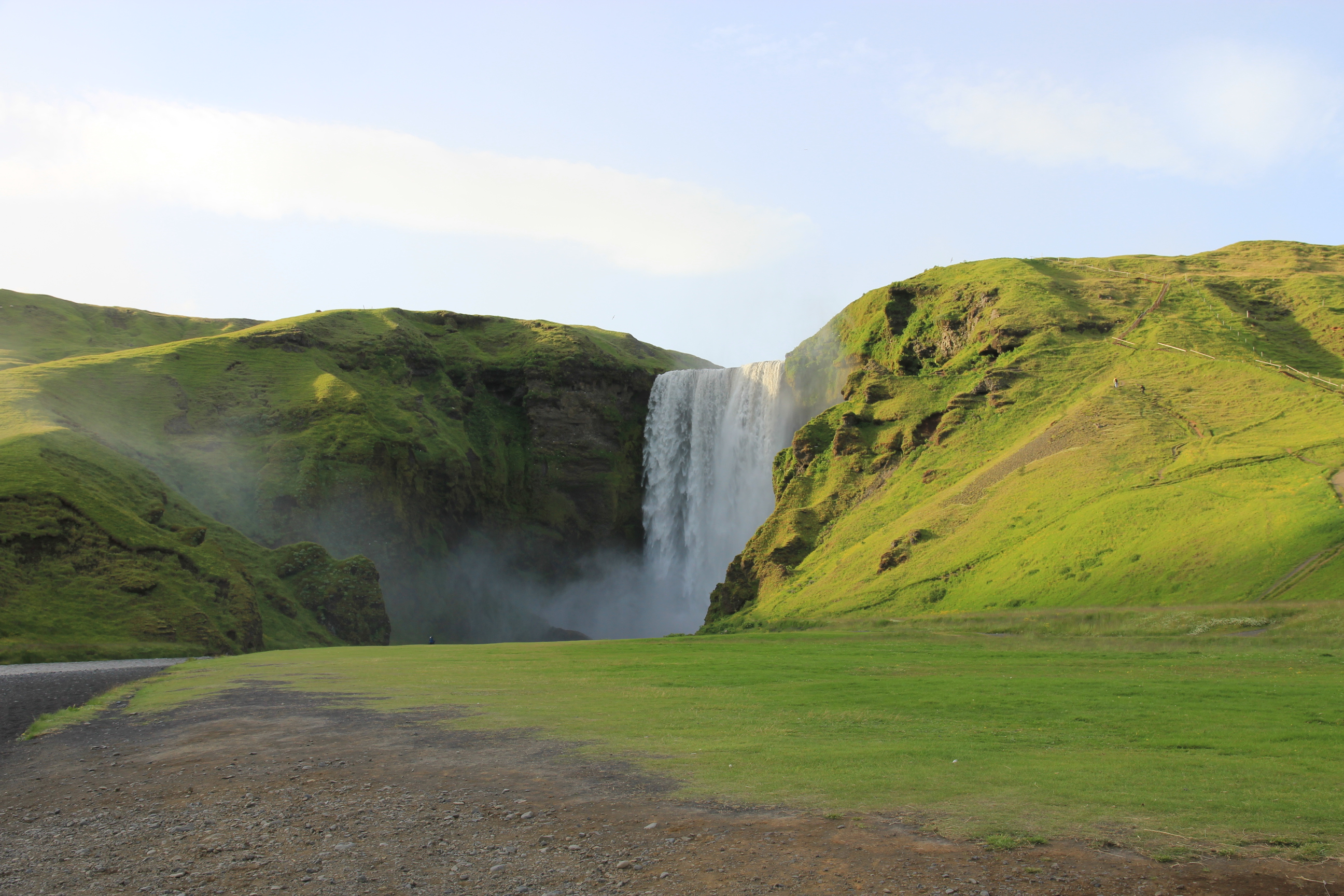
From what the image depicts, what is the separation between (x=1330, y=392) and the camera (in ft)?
166

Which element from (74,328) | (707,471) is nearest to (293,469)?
(707,471)

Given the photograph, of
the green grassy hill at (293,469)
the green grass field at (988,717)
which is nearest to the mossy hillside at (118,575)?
the green grassy hill at (293,469)

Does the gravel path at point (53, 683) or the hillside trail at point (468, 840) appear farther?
the gravel path at point (53, 683)

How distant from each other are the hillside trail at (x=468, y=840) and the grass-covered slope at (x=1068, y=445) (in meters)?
29.1

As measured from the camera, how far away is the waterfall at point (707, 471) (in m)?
86.7

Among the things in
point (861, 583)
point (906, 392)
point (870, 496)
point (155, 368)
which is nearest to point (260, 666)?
point (861, 583)

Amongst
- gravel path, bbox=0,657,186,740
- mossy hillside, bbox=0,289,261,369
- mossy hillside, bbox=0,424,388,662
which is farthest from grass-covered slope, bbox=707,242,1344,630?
mossy hillside, bbox=0,289,261,369

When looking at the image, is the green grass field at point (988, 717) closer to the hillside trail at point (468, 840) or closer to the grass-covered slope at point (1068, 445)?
the hillside trail at point (468, 840)

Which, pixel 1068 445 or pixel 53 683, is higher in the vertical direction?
pixel 1068 445

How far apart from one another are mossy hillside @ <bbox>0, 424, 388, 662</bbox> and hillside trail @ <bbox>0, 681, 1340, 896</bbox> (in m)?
33.6

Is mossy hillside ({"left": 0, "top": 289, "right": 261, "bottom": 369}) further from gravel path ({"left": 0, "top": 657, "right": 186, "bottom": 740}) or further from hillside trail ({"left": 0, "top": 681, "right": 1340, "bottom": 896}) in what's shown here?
hillside trail ({"left": 0, "top": 681, "right": 1340, "bottom": 896})

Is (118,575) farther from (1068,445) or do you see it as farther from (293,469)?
(1068,445)

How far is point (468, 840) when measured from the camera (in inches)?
426

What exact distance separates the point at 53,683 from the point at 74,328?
98.0 metres
